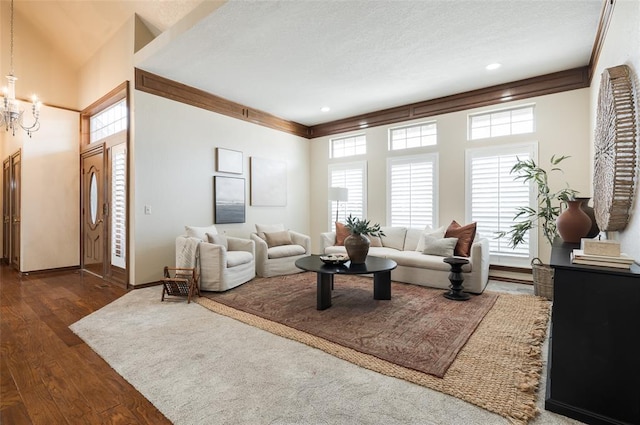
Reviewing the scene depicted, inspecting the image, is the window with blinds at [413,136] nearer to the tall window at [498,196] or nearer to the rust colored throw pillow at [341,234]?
the tall window at [498,196]

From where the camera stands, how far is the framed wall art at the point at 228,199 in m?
5.36

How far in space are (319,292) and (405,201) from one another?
3034mm

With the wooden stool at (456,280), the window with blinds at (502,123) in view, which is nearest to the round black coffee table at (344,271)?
the wooden stool at (456,280)

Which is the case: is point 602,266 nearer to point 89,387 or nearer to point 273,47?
point 89,387

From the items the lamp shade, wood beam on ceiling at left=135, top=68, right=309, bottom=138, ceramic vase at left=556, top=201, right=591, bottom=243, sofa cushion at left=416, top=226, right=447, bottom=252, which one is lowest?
sofa cushion at left=416, top=226, right=447, bottom=252

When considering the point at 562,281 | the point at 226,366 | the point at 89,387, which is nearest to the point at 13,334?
the point at 89,387

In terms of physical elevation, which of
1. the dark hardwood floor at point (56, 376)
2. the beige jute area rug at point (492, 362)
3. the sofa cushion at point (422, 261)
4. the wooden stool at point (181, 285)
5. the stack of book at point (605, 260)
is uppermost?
the stack of book at point (605, 260)

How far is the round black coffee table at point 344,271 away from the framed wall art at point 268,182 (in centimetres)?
245

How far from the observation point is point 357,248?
3.74 metres

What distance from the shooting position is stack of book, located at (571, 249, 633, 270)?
1567mm

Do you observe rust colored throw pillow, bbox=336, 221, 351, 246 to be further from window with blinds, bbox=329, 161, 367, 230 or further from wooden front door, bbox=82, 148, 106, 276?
wooden front door, bbox=82, 148, 106, 276

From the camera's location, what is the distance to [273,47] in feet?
12.2

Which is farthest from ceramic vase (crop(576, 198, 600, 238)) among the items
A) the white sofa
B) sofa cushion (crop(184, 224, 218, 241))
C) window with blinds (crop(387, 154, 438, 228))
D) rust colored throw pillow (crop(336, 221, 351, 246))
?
sofa cushion (crop(184, 224, 218, 241))

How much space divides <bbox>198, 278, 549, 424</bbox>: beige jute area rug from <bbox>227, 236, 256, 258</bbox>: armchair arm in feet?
5.05
